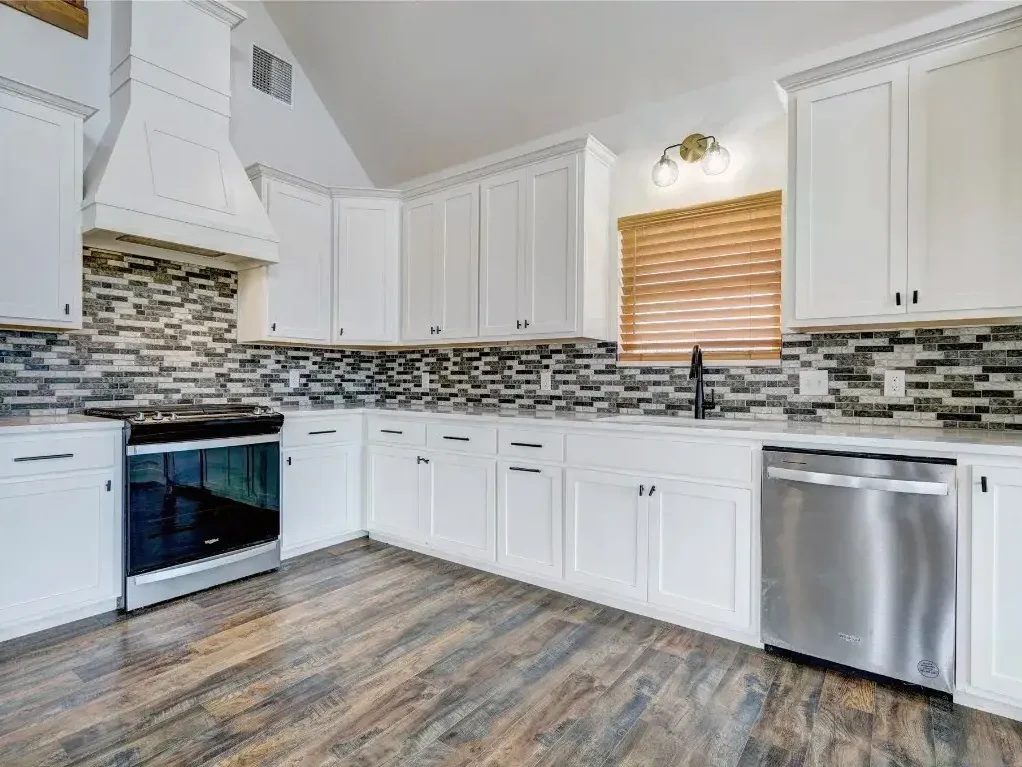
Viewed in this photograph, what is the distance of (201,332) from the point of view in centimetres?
357

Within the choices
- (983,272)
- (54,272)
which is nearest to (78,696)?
(54,272)

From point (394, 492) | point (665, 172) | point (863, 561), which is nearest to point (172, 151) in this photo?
point (394, 492)

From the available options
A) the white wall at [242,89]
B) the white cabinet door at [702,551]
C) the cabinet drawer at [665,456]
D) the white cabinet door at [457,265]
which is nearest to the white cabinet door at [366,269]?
the white cabinet door at [457,265]

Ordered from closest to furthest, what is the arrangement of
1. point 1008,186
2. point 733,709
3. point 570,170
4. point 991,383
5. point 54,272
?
point 733,709
point 1008,186
point 991,383
point 54,272
point 570,170

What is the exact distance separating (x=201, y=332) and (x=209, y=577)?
153 centimetres

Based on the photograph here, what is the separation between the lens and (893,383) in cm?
252

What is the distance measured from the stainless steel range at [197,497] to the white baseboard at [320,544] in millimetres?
188

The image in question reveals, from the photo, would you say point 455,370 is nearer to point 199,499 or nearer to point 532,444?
point 532,444

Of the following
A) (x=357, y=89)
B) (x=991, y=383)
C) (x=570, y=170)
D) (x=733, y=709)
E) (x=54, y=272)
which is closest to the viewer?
(x=733, y=709)

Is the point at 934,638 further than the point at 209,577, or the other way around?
the point at 209,577

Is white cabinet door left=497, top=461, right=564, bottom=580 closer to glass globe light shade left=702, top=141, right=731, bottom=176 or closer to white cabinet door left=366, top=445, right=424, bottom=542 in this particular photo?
white cabinet door left=366, top=445, right=424, bottom=542

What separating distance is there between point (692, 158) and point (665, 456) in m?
1.65

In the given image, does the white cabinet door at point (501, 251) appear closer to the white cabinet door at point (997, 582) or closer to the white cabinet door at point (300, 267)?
the white cabinet door at point (300, 267)

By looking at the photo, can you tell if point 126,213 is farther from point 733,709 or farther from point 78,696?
point 733,709
